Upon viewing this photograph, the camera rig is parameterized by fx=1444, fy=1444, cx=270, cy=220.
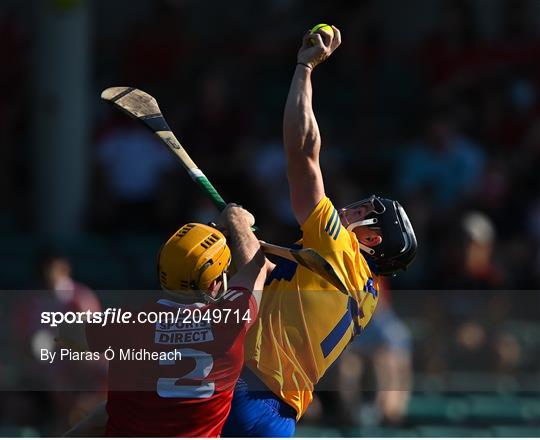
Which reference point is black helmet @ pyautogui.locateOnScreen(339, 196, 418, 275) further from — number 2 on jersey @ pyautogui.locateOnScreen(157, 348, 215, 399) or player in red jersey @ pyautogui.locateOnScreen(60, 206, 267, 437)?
number 2 on jersey @ pyautogui.locateOnScreen(157, 348, 215, 399)

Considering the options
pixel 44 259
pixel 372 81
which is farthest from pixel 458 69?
pixel 44 259

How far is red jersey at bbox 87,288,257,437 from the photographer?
543 centimetres

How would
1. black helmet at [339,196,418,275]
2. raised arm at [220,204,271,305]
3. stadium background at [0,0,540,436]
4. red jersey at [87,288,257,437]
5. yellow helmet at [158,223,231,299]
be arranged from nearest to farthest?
yellow helmet at [158,223,231,299]
red jersey at [87,288,257,437]
raised arm at [220,204,271,305]
black helmet at [339,196,418,275]
stadium background at [0,0,540,436]

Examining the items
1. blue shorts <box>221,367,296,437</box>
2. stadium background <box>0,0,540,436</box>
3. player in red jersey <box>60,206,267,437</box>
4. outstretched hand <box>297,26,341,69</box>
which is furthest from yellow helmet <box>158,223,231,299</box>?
stadium background <box>0,0,540,436</box>

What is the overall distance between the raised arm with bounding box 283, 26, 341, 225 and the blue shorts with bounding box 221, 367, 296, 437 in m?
0.74

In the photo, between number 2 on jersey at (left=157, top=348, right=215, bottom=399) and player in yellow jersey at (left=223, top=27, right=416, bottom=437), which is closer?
number 2 on jersey at (left=157, top=348, right=215, bottom=399)

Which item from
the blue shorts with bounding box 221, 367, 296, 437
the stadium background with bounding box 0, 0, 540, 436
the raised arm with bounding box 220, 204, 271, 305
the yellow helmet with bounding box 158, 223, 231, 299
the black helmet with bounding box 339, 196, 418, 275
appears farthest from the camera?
the stadium background with bounding box 0, 0, 540, 436

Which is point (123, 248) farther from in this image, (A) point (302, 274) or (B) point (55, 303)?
(A) point (302, 274)

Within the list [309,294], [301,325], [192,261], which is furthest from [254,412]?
[192,261]

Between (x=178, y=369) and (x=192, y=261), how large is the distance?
0.44m

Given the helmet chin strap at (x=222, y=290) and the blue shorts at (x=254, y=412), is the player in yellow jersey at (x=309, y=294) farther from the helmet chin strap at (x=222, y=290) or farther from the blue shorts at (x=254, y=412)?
the helmet chin strap at (x=222, y=290)

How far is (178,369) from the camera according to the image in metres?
5.43

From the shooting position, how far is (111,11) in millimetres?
13688

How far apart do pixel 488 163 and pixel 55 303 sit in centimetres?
366
